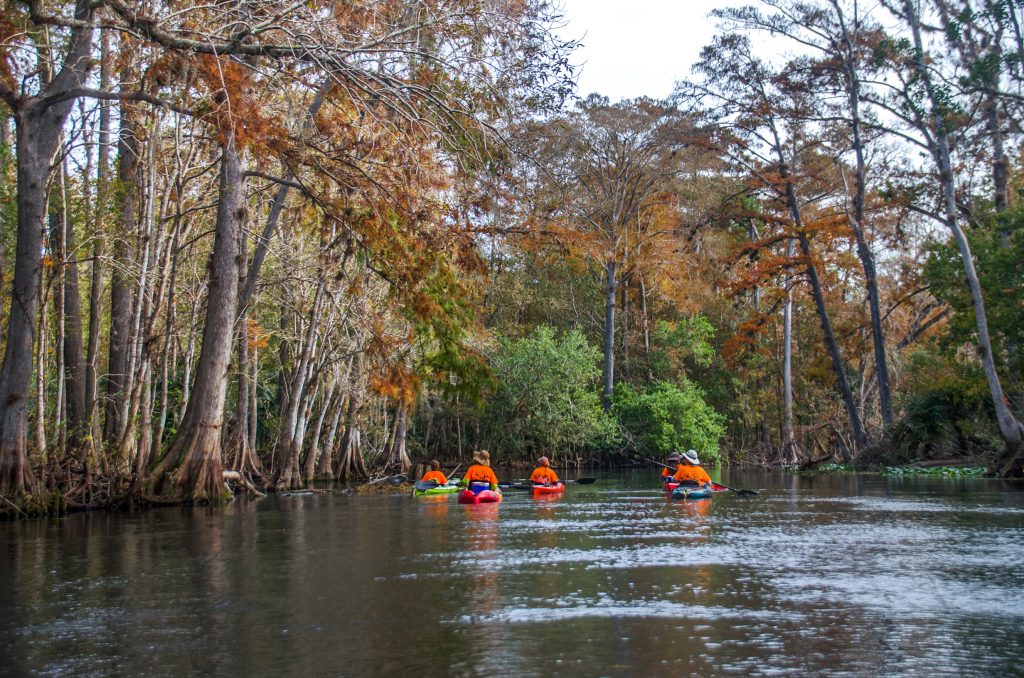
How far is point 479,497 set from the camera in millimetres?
18094

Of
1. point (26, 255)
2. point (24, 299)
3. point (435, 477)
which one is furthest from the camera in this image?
point (435, 477)

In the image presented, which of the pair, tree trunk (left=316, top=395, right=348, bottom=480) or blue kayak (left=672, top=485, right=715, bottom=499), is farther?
tree trunk (left=316, top=395, right=348, bottom=480)

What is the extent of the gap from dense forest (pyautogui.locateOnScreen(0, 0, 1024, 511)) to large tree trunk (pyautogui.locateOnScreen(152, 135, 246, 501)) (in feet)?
0.18

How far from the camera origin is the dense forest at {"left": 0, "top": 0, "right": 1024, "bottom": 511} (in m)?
13.8

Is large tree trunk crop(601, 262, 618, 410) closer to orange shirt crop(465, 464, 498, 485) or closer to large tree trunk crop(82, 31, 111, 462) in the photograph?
orange shirt crop(465, 464, 498, 485)

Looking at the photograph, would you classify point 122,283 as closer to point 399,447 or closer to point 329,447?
point 329,447

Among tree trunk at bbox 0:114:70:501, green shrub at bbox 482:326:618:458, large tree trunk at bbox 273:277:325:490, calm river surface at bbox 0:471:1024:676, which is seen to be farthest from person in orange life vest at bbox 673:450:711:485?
green shrub at bbox 482:326:618:458

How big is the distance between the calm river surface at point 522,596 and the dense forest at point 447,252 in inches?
172

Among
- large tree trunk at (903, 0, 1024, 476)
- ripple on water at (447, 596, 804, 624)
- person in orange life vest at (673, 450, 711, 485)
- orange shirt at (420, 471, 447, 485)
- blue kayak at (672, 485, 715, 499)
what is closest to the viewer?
ripple on water at (447, 596, 804, 624)

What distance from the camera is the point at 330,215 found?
15.0 meters

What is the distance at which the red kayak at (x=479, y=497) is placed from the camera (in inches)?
713

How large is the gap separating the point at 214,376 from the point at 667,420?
23.2 m

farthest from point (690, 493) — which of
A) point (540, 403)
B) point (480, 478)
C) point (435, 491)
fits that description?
point (540, 403)

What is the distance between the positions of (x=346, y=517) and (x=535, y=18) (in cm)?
786
